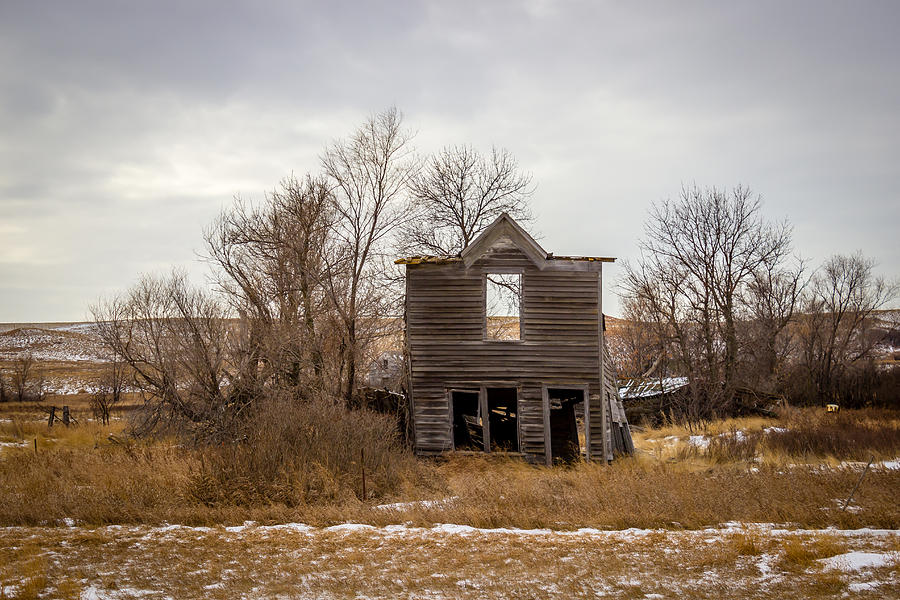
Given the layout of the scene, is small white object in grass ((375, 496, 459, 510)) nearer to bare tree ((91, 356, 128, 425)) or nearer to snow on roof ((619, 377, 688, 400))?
snow on roof ((619, 377, 688, 400))

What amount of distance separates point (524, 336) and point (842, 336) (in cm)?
2902

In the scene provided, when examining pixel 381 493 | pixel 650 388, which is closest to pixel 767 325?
pixel 650 388

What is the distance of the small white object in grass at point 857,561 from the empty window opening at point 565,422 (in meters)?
10.8

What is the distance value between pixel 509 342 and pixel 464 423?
13.8 ft

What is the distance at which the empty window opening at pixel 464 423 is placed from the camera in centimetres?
1988

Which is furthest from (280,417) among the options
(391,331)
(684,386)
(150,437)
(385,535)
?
(684,386)

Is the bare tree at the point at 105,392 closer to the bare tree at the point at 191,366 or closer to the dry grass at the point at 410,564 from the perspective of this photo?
the bare tree at the point at 191,366

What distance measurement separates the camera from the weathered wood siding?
1859 cm

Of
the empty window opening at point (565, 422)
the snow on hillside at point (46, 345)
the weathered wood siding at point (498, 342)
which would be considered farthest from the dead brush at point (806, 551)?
the snow on hillside at point (46, 345)

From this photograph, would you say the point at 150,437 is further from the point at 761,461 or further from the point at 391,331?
the point at 761,461

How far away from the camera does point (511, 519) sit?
10.7 meters

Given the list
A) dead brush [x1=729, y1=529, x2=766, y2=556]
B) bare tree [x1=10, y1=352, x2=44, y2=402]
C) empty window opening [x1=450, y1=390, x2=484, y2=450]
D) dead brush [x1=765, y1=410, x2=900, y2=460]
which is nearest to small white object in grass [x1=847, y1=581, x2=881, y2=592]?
dead brush [x1=729, y1=529, x2=766, y2=556]

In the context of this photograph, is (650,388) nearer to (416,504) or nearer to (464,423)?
(464,423)

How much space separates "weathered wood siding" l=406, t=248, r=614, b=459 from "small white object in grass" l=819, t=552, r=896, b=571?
33.8 ft
